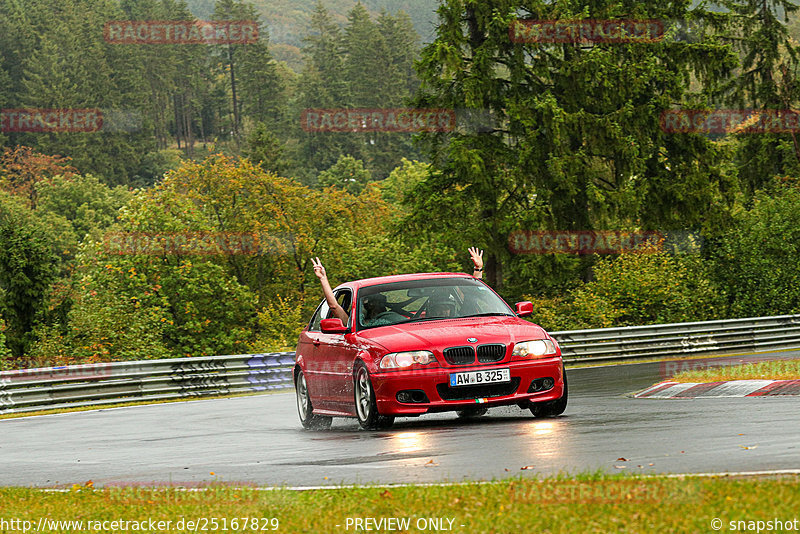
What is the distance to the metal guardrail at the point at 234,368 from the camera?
77.0ft

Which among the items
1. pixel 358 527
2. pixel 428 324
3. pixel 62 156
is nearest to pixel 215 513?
pixel 358 527

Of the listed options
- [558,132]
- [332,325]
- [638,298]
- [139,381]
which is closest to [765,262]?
[638,298]

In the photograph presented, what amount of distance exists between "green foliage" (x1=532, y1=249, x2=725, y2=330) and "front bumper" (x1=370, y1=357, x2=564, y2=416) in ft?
77.7

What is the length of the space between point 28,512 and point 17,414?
50.7 feet

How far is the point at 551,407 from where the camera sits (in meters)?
12.9

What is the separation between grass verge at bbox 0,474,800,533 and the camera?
5.75 meters

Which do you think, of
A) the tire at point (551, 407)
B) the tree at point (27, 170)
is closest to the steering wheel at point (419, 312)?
the tire at point (551, 407)

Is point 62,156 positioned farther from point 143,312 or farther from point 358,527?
point 358,527

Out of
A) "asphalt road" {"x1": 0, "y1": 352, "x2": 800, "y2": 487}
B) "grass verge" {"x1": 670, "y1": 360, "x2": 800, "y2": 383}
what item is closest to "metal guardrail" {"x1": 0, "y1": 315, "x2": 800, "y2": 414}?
"asphalt road" {"x1": 0, "y1": 352, "x2": 800, "y2": 487}

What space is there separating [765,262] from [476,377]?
31.2m

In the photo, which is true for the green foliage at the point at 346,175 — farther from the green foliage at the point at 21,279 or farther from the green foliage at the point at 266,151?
the green foliage at the point at 21,279

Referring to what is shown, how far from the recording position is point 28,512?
8.06 metres

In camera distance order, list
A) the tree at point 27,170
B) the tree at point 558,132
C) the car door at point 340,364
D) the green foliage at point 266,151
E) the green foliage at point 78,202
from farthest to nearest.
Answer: the tree at point 27,170, the green foliage at point 78,202, the green foliage at point 266,151, the tree at point 558,132, the car door at point 340,364

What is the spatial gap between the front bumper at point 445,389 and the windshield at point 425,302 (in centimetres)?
117
